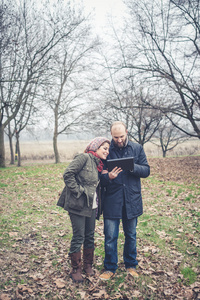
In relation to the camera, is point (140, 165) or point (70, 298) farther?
point (140, 165)

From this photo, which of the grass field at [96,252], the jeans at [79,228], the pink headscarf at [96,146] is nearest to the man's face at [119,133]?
the pink headscarf at [96,146]

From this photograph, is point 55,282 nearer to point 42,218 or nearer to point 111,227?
point 111,227

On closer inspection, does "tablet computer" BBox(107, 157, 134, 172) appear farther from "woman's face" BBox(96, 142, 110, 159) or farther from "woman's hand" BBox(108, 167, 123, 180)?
"woman's face" BBox(96, 142, 110, 159)

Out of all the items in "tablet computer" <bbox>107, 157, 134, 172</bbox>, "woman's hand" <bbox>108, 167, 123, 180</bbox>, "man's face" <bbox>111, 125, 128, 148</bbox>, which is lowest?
"woman's hand" <bbox>108, 167, 123, 180</bbox>

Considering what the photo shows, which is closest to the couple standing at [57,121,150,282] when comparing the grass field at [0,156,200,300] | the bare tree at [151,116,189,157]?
the grass field at [0,156,200,300]

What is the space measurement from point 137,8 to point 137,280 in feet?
39.5

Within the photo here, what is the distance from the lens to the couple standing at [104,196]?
3.02 m

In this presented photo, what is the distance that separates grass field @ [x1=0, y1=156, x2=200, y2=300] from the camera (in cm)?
303

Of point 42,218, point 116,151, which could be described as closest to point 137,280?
point 116,151

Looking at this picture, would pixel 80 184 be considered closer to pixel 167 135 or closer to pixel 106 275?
pixel 106 275

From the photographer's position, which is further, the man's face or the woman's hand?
the man's face

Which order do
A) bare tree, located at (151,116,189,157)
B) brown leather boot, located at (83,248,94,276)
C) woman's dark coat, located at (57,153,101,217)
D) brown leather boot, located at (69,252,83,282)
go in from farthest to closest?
bare tree, located at (151,116,189,157) → brown leather boot, located at (83,248,94,276) → brown leather boot, located at (69,252,83,282) → woman's dark coat, located at (57,153,101,217)

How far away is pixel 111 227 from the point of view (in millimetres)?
3139

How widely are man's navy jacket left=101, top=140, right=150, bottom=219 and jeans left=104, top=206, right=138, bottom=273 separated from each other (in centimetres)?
15
